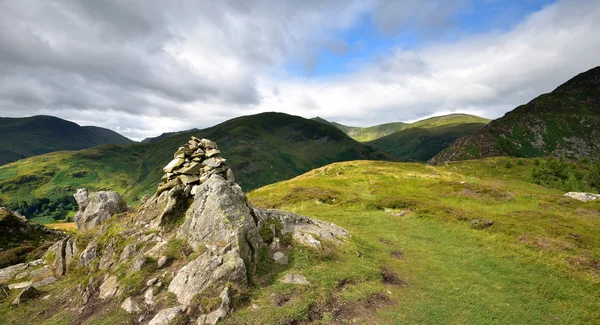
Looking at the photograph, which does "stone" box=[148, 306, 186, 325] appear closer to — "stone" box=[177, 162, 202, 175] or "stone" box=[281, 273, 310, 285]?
"stone" box=[281, 273, 310, 285]

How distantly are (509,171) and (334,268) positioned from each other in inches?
3774

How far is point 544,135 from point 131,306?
21661 centimetres

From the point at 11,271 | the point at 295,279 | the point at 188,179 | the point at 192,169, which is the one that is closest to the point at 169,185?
the point at 188,179

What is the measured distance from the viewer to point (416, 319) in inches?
591

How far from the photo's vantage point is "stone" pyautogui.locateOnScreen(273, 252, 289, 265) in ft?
65.2

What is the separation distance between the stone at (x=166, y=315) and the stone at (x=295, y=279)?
20.9ft

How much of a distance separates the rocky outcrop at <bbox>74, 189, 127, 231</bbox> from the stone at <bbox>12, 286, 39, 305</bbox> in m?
8.91

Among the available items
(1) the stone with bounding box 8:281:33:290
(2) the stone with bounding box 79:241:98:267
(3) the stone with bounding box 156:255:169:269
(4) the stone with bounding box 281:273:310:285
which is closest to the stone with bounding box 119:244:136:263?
(3) the stone with bounding box 156:255:169:269

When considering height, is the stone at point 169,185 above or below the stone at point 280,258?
above

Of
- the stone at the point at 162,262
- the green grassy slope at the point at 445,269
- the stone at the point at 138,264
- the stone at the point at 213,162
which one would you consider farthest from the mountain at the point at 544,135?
the stone at the point at 138,264

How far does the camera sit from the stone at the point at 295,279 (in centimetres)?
1756

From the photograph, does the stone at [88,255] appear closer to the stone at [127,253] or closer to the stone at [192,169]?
the stone at [127,253]

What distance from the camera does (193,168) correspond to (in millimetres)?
25219

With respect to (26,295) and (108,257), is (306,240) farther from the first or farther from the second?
(26,295)
